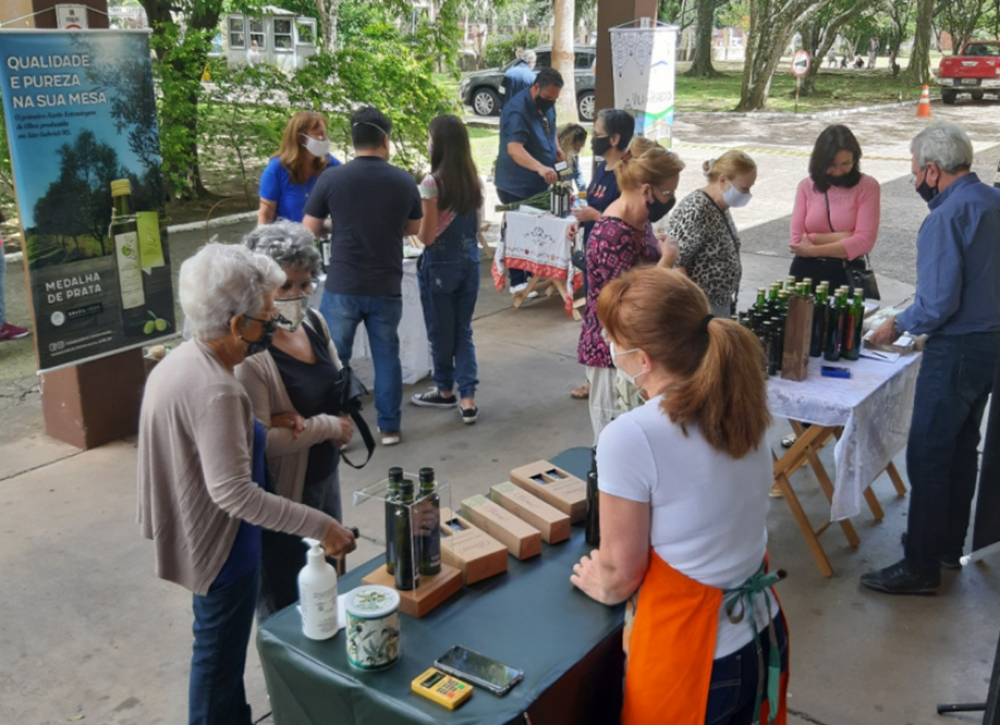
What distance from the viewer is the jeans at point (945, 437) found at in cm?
387

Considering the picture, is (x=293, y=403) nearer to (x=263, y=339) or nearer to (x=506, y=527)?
(x=263, y=339)

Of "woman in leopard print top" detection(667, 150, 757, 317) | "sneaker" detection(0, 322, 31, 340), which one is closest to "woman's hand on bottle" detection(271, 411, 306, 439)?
"woman in leopard print top" detection(667, 150, 757, 317)

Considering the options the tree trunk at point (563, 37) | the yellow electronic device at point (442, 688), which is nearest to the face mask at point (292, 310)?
the yellow electronic device at point (442, 688)

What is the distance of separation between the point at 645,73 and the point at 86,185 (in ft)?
15.8

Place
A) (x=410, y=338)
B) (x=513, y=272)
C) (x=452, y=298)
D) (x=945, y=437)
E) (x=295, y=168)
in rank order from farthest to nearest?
(x=513, y=272)
(x=410, y=338)
(x=452, y=298)
(x=295, y=168)
(x=945, y=437)

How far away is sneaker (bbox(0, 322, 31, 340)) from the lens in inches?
291

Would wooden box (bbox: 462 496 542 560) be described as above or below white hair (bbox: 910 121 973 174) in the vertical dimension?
below

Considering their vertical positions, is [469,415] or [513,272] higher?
[513,272]

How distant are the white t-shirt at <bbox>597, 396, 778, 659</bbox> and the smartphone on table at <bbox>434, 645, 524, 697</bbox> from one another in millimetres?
434

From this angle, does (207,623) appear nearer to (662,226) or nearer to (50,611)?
Result: (50,611)

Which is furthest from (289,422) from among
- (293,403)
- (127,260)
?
(127,260)

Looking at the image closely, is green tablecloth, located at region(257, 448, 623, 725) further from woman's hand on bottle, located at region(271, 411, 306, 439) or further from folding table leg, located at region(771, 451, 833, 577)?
folding table leg, located at region(771, 451, 833, 577)

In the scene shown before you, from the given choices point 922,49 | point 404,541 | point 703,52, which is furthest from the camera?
point 703,52

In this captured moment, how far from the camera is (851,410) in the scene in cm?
389
